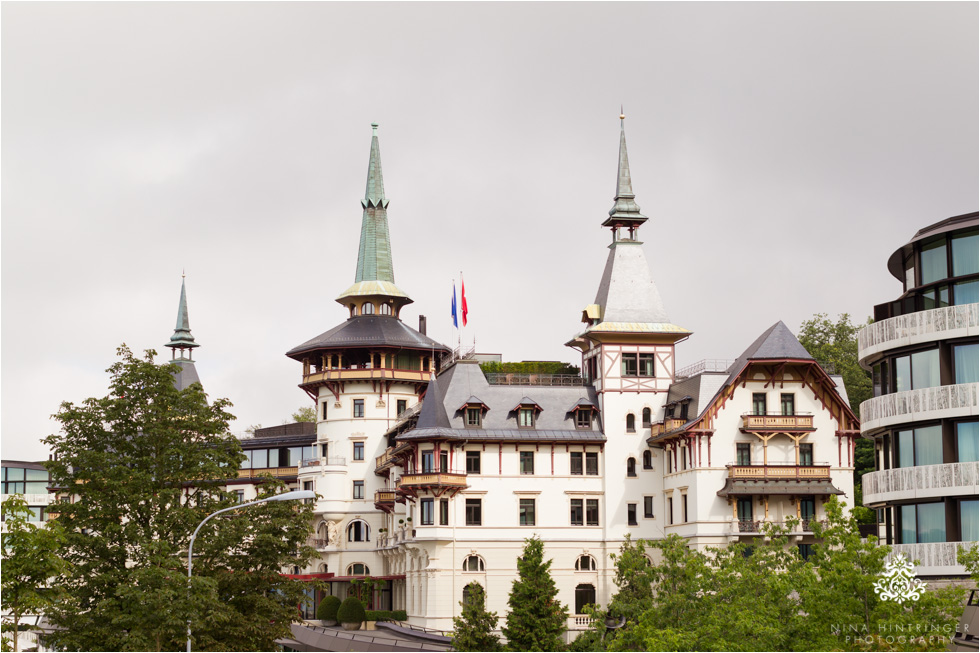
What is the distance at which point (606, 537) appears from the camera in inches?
3474

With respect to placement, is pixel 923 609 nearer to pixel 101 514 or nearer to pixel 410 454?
pixel 101 514

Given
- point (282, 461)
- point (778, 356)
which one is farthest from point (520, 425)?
point (282, 461)

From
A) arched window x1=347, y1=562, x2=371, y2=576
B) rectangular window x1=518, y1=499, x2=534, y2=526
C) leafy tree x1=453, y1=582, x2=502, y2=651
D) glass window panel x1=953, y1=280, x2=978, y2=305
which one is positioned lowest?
leafy tree x1=453, y1=582, x2=502, y2=651

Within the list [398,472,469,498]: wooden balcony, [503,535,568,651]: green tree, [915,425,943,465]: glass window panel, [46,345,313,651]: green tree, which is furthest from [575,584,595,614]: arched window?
[915,425,943,465]: glass window panel

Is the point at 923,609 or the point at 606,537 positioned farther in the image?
the point at 606,537

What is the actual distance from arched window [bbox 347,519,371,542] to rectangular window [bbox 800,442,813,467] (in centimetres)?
3298

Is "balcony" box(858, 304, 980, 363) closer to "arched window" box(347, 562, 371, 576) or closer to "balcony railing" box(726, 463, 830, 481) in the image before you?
"balcony railing" box(726, 463, 830, 481)

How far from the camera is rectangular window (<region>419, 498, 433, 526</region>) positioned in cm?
8638

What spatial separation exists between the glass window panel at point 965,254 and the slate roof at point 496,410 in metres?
44.8

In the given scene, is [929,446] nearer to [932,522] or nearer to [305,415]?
[932,522]

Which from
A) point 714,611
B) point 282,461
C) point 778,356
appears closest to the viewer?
point 714,611

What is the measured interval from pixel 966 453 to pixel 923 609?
8.93 m

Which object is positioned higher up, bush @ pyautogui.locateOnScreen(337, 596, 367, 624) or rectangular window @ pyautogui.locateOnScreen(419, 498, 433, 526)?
rectangular window @ pyautogui.locateOnScreen(419, 498, 433, 526)
